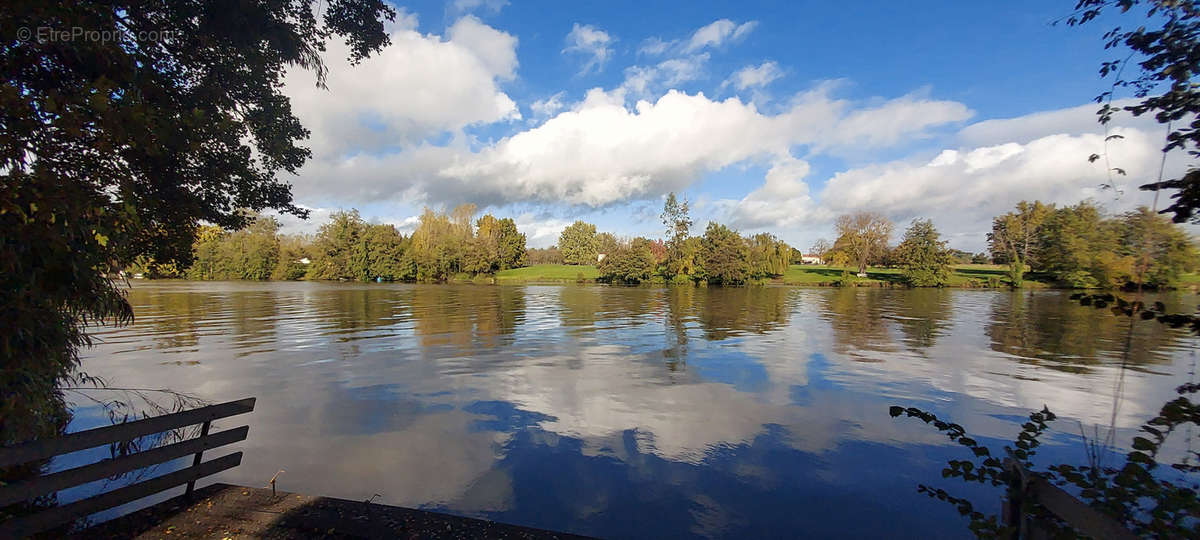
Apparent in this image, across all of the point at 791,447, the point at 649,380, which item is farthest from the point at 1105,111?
the point at 649,380

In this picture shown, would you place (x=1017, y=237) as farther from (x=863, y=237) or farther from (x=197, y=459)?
(x=197, y=459)

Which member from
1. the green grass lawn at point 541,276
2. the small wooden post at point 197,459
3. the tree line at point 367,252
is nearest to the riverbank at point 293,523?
the small wooden post at point 197,459

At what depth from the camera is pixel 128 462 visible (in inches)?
192

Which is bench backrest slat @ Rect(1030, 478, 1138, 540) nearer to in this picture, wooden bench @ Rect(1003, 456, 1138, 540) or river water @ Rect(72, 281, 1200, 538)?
wooden bench @ Rect(1003, 456, 1138, 540)

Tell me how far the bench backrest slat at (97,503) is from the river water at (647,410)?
1.24m

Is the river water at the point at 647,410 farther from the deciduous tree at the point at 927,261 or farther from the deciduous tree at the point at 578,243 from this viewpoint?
the deciduous tree at the point at 578,243

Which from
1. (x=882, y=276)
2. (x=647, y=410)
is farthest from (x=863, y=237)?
(x=647, y=410)

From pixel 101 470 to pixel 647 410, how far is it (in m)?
7.97

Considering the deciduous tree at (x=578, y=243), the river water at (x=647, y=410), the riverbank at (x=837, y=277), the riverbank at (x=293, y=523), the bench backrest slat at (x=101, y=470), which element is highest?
the deciduous tree at (x=578, y=243)

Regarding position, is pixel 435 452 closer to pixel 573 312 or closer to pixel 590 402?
pixel 590 402

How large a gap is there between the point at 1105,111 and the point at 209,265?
122977 millimetres

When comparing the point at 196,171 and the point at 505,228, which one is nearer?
the point at 196,171

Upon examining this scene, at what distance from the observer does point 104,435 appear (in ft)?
14.8

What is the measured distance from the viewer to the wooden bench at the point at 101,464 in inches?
156
